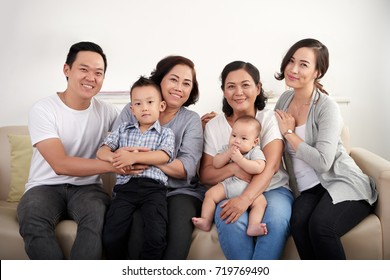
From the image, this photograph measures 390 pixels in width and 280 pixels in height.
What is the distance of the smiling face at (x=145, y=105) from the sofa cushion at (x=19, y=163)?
86cm

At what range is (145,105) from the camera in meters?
2.15

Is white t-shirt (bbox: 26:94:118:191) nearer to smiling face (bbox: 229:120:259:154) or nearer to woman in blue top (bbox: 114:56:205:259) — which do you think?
woman in blue top (bbox: 114:56:205:259)

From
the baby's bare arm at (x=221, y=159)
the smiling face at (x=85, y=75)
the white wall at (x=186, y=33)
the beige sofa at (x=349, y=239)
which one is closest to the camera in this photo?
the beige sofa at (x=349, y=239)

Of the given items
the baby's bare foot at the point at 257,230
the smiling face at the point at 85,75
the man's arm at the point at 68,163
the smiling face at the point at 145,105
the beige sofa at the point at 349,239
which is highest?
the smiling face at the point at 85,75

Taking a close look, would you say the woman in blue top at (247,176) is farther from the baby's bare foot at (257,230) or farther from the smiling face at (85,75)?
the smiling face at (85,75)

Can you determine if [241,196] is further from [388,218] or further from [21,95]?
[21,95]

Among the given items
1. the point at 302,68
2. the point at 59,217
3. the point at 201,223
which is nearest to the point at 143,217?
the point at 201,223

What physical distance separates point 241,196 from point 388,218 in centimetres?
67

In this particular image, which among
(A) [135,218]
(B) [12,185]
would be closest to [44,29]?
(B) [12,185]

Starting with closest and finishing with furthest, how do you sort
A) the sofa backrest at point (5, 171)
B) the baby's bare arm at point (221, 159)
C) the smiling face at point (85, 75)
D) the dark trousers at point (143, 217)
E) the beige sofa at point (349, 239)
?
the dark trousers at point (143, 217) → the beige sofa at point (349, 239) → the baby's bare arm at point (221, 159) → the smiling face at point (85, 75) → the sofa backrest at point (5, 171)

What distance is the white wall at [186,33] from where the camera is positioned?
408cm

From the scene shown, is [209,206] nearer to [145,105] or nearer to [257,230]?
[257,230]

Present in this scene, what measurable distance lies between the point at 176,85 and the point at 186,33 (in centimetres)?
196

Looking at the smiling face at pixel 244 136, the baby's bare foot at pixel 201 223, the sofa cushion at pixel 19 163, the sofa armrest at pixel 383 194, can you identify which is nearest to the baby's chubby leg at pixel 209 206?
the baby's bare foot at pixel 201 223
